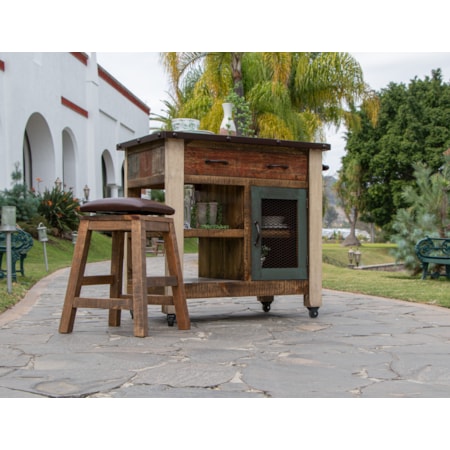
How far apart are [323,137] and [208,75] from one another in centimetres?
550

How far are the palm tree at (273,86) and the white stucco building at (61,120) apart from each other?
379 centimetres

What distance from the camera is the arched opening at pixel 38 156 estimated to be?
20938 millimetres

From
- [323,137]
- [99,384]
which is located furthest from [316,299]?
[323,137]

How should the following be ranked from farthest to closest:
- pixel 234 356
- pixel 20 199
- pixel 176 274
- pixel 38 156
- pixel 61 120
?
pixel 61 120, pixel 38 156, pixel 20 199, pixel 176 274, pixel 234 356

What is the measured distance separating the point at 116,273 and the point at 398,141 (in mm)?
32581

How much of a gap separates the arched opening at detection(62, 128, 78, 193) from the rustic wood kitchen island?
18637mm

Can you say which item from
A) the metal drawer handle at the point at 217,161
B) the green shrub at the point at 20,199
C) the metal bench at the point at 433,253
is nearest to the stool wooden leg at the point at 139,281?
the metal drawer handle at the point at 217,161

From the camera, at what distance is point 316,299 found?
18.1 ft

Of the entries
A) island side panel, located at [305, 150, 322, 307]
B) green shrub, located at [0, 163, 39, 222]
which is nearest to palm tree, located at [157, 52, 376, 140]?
green shrub, located at [0, 163, 39, 222]

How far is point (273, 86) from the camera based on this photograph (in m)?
19.2

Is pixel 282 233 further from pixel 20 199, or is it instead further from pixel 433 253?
pixel 20 199

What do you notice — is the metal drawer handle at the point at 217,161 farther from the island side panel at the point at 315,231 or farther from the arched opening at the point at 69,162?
the arched opening at the point at 69,162

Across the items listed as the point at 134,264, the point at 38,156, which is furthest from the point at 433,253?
the point at 38,156

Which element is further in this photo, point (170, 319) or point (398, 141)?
point (398, 141)
